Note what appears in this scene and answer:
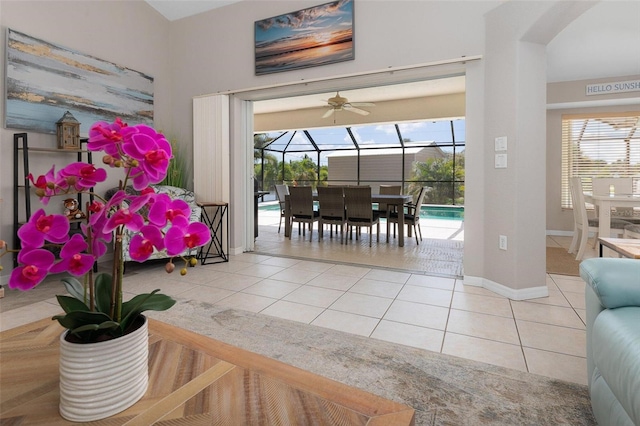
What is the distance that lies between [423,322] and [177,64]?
190 inches

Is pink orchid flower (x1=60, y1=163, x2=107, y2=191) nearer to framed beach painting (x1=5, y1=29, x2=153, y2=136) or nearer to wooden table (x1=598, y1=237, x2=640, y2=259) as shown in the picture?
wooden table (x1=598, y1=237, x2=640, y2=259)

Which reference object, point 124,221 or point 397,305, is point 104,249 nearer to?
point 124,221

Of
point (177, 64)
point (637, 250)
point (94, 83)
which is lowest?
point (637, 250)

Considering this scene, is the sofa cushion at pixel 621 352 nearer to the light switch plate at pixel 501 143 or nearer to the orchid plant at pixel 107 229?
the orchid plant at pixel 107 229

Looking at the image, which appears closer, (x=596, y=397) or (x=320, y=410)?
(x=320, y=410)

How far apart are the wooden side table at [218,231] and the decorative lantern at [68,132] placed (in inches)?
57.9

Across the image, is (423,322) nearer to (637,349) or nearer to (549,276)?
(637,349)

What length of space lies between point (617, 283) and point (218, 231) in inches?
164

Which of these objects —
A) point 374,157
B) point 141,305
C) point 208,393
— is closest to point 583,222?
point 208,393

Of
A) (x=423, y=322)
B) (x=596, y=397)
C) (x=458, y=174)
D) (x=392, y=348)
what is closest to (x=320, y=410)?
(x=596, y=397)

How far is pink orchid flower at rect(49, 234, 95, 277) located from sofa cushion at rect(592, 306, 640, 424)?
4.59 feet

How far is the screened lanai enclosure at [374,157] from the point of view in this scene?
9484 millimetres

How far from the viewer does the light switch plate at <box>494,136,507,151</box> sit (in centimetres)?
295

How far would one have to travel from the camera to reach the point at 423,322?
238 centimetres
